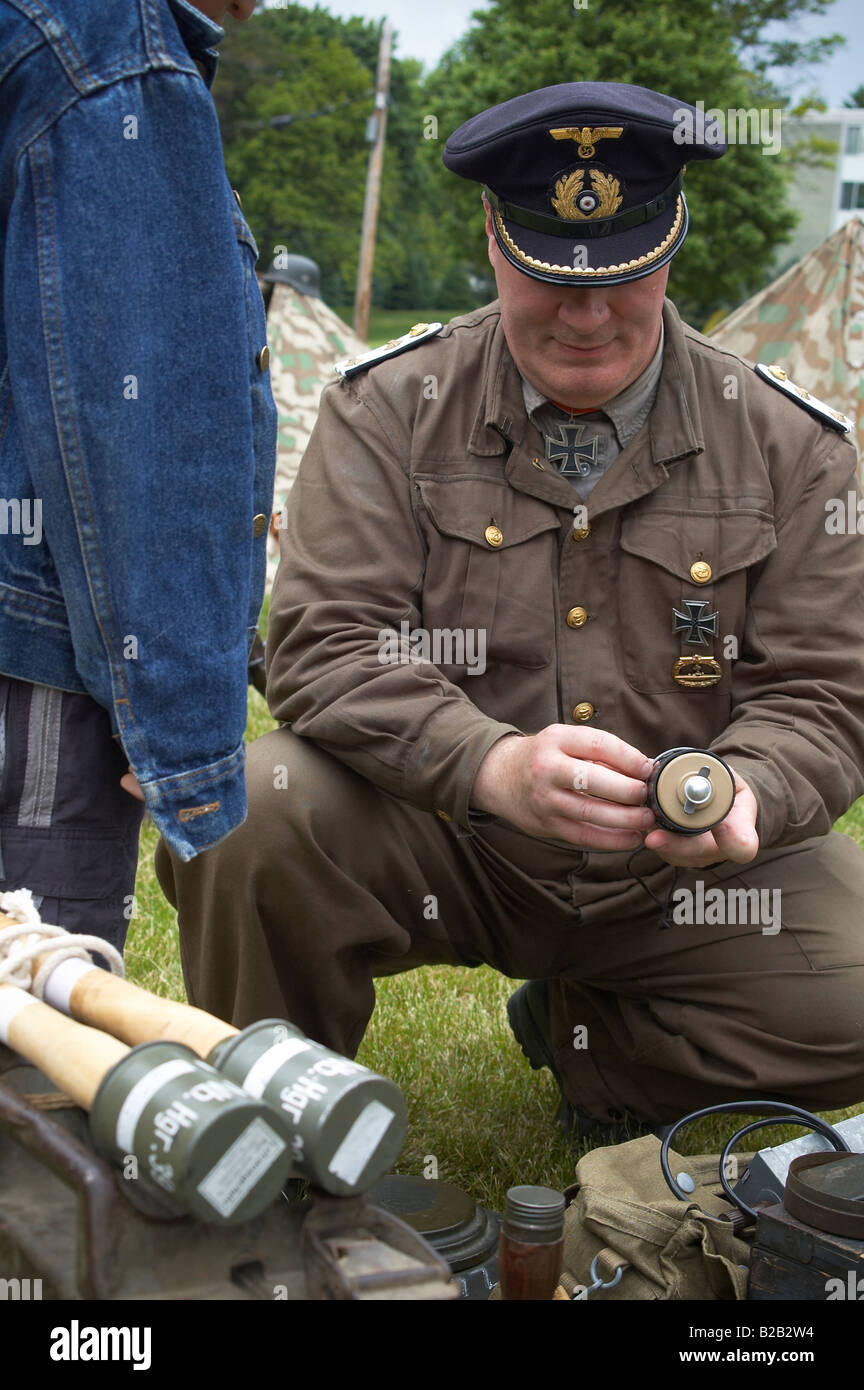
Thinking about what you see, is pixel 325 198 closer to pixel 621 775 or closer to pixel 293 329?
pixel 293 329

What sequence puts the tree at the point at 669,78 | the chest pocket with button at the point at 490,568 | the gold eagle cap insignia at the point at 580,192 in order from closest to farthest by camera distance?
the gold eagle cap insignia at the point at 580,192 → the chest pocket with button at the point at 490,568 → the tree at the point at 669,78

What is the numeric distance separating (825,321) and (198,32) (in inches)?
268

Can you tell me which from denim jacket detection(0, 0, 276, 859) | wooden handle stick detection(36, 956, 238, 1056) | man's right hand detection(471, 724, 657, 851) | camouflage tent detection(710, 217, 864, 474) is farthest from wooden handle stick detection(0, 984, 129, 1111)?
camouflage tent detection(710, 217, 864, 474)

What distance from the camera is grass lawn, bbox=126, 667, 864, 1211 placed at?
287cm

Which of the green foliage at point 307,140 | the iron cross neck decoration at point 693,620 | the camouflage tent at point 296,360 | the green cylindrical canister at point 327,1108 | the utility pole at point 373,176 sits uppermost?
the green foliage at point 307,140

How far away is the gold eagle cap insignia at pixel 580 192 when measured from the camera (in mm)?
2625

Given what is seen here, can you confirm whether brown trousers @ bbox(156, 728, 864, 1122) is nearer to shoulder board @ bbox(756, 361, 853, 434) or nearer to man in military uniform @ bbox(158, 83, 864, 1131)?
man in military uniform @ bbox(158, 83, 864, 1131)

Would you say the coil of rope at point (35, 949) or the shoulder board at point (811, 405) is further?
the shoulder board at point (811, 405)

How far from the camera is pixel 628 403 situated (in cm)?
279

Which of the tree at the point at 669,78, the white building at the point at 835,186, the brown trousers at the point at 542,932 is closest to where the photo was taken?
the brown trousers at the point at 542,932

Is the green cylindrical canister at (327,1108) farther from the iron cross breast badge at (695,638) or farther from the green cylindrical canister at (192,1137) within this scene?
the iron cross breast badge at (695,638)

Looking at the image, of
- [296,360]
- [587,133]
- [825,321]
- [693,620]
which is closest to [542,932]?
[693,620]

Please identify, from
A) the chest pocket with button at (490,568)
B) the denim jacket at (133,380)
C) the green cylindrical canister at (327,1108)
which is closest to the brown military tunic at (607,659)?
the chest pocket with button at (490,568)
